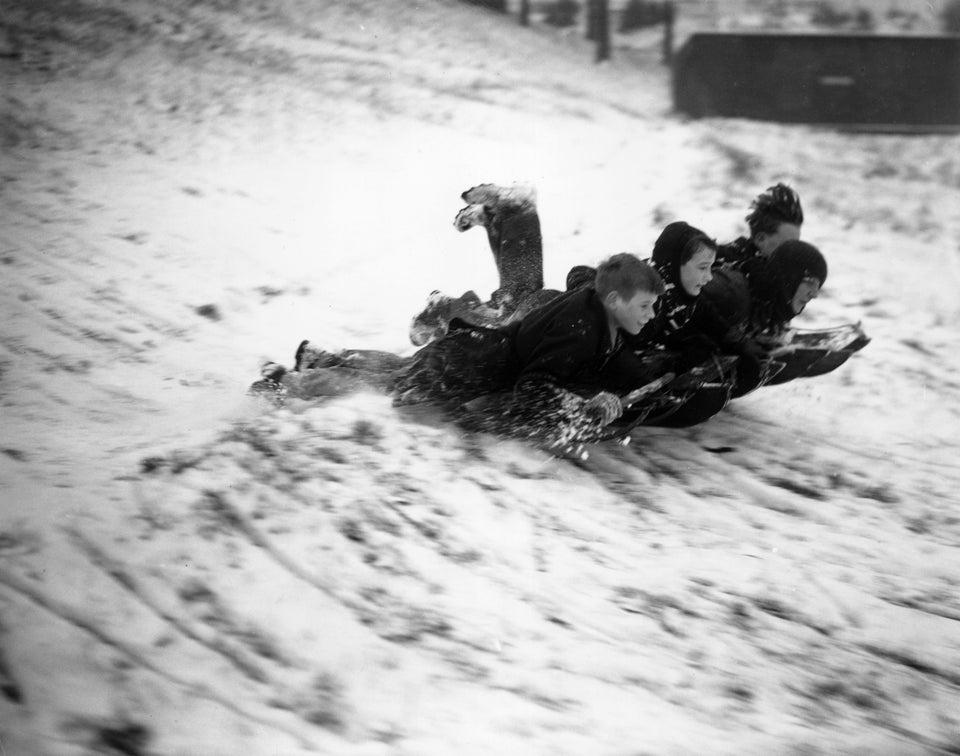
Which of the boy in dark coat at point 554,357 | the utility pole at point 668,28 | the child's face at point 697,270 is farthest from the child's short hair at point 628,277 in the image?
the utility pole at point 668,28

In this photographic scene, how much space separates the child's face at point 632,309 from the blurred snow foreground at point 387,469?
1.20 ft

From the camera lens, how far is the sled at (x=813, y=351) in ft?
8.13

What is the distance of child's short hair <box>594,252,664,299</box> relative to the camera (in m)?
2.05

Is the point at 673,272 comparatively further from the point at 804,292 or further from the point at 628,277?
the point at 804,292

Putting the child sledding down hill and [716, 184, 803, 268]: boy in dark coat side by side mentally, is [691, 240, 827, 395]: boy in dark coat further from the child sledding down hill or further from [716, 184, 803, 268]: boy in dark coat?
the child sledding down hill

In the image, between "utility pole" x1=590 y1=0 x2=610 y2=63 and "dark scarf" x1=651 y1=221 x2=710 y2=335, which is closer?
"dark scarf" x1=651 y1=221 x2=710 y2=335

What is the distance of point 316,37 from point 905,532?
3.60 metres

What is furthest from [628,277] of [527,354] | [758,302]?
[758,302]

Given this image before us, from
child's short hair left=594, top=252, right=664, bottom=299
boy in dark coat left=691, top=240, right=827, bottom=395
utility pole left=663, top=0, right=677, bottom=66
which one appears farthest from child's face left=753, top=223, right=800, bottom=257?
utility pole left=663, top=0, right=677, bottom=66

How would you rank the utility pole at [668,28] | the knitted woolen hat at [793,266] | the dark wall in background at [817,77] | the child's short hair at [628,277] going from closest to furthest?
1. the child's short hair at [628,277]
2. the knitted woolen hat at [793,266]
3. the dark wall in background at [817,77]
4. the utility pole at [668,28]

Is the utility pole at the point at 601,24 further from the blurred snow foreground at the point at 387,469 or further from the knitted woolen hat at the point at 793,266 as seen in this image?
the knitted woolen hat at the point at 793,266

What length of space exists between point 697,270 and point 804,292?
1.14 feet

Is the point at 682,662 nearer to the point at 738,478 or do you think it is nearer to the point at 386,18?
the point at 738,478

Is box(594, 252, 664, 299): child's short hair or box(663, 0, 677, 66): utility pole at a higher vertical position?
box(663, 0, 677, 66): utility pole
